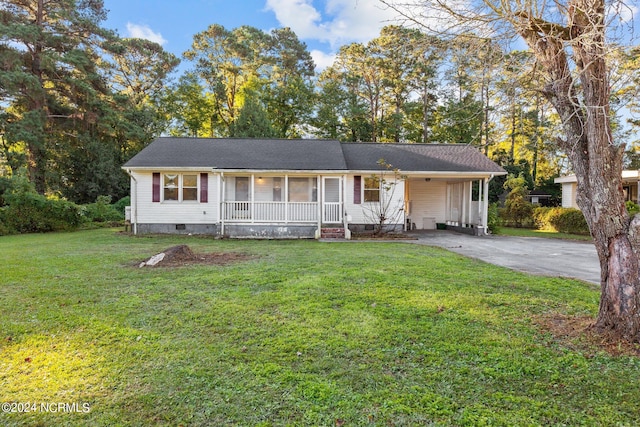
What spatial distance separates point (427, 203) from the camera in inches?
693

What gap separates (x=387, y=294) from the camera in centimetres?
488

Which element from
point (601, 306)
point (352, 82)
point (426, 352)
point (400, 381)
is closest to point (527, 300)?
point (601, 306)

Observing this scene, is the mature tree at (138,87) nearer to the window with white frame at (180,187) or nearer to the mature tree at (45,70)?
the mature tree at (45,70)

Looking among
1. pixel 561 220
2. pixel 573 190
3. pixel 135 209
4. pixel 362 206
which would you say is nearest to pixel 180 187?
pixel 135 209

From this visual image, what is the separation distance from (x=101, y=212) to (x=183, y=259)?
13684 millimetres

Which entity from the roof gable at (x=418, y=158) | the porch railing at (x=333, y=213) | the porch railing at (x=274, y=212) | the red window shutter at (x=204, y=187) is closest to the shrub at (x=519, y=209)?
the roof gable at (x=418, y=158)

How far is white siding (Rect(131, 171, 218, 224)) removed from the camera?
14.0 metres

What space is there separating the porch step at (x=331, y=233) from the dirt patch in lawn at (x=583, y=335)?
9.18 meters

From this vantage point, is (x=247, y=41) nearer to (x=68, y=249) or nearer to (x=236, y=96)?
(x=236, y=96)

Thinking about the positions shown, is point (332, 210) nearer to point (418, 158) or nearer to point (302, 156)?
point (302, 156)

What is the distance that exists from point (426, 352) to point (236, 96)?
3041 cm

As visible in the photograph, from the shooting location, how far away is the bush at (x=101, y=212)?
58.0ft

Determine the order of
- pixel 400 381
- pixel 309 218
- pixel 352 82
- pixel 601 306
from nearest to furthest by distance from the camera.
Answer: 1. pixel 400 381
2. pixel 601 306
3. pixel 309 218
4. pixel 352 82

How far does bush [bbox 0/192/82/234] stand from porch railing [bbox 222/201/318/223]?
7.67 m
